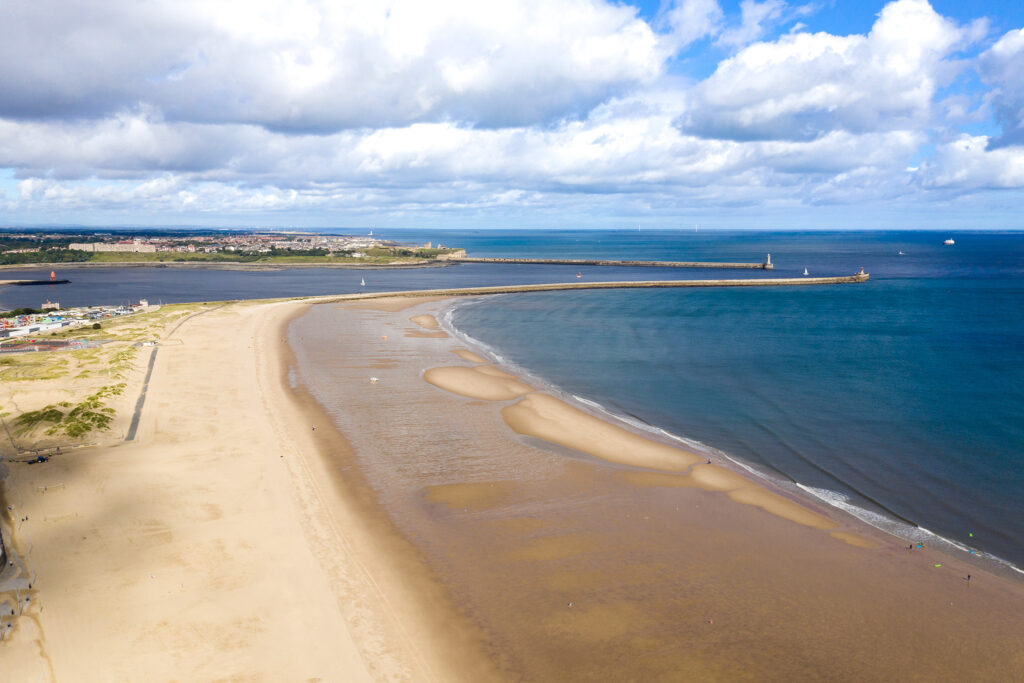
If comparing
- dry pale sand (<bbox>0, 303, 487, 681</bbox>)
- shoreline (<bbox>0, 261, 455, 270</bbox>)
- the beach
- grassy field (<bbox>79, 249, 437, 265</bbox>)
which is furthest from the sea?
grassy field (<bbox>79, 249, 437, 265</bbox>)

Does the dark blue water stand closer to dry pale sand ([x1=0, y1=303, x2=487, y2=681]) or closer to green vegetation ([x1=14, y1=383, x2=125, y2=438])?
dry pale sand ([x1=0, y1=303, x2=487, y2=681])

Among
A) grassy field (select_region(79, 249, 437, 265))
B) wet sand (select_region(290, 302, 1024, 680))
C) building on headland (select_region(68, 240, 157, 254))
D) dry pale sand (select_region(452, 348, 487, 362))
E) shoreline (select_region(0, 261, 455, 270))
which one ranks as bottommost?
wet sand (select_region(290, 302, 1024, 680))

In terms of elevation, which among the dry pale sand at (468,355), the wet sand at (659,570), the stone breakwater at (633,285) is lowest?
the wet sand at (659,570)

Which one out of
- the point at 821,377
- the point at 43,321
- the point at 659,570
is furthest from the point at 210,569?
the point at 43,321

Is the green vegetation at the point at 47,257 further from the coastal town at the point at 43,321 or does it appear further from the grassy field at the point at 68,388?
the grassy field at the point at 68,388

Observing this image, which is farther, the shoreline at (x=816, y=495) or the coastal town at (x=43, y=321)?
the coastal town at (x=43, y=321)

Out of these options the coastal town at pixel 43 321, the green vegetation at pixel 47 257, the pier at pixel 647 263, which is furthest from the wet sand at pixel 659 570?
the green vegetation at pixel 47 257
